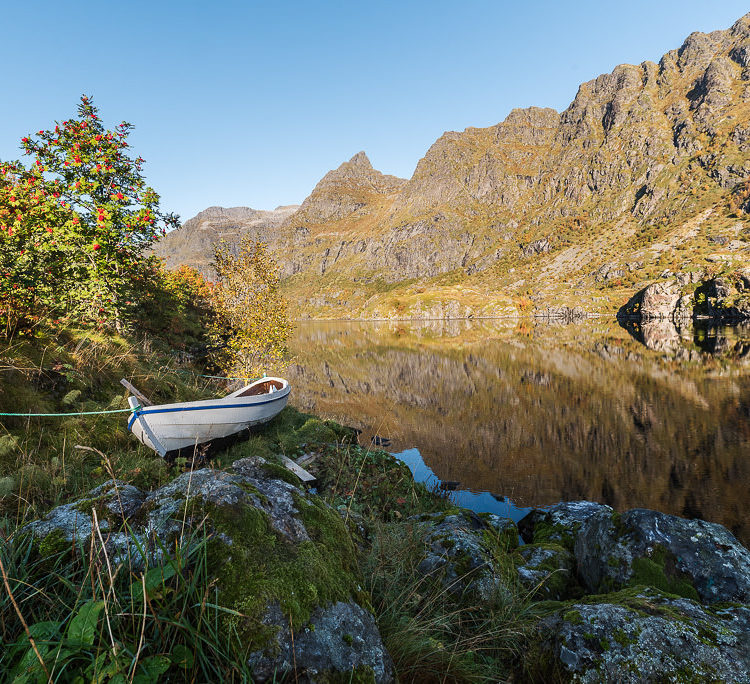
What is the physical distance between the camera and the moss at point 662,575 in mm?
4738

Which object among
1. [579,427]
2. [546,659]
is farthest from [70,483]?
[579,427]

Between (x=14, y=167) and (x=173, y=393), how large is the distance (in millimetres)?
8097

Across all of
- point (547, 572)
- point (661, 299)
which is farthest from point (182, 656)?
point (661, 299)

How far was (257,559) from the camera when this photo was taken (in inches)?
94.0

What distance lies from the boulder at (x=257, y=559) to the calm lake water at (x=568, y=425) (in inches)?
452

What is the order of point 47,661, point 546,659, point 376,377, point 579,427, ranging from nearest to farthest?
point 47,661, point 546,659, point 579,427, point 376,377

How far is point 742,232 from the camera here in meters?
151

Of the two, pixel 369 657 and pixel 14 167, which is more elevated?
pixel 14 167

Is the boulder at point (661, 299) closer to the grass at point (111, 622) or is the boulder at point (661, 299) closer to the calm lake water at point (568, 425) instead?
the calm lake water at point (568, 425)

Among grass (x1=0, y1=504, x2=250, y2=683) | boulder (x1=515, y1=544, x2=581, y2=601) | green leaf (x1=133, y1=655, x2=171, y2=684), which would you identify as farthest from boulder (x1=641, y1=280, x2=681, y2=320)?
green leaf (x1=133, y1=655, x2=171, y2=684)

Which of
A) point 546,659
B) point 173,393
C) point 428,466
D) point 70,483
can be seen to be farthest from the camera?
point 428,466

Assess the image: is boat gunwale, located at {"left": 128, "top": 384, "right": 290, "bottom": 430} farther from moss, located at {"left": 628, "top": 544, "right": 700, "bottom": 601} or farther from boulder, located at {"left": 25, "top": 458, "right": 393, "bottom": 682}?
moss, located at {"left": 628, "top": 544, "right": 700, "bottom": 601}

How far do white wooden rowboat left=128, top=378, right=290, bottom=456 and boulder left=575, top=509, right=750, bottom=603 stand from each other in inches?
296

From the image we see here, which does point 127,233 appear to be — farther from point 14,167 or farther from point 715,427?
point 715,427
